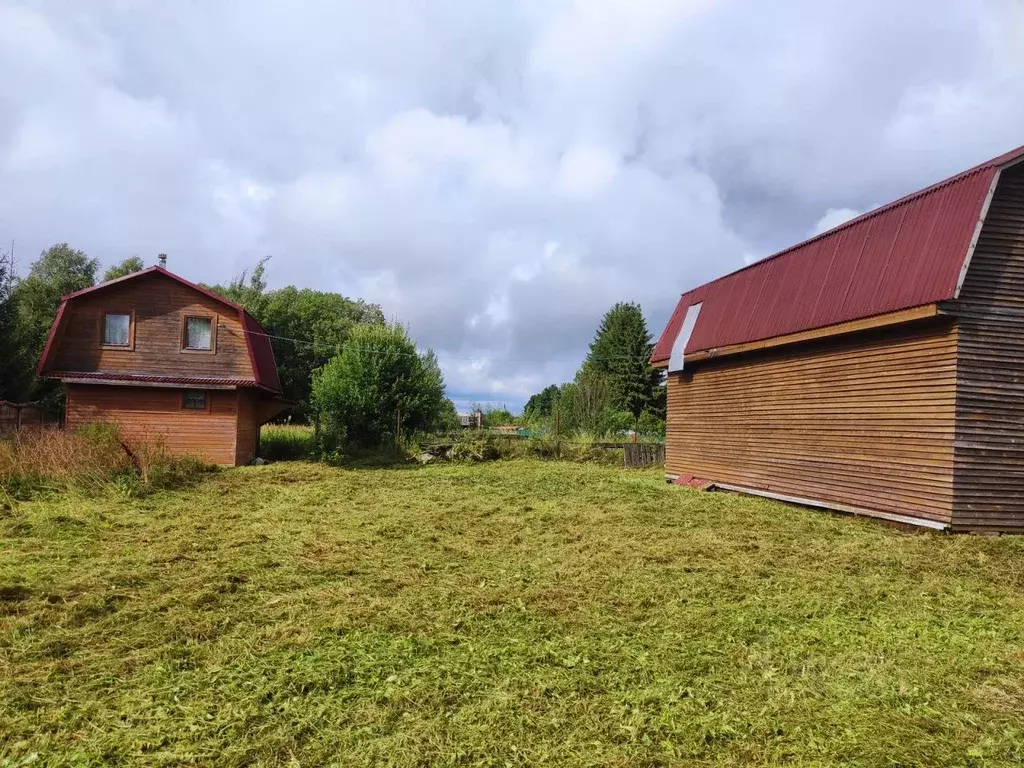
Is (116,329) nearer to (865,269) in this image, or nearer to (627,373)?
(865,269)

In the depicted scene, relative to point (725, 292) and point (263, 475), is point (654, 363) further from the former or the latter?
point (263, 475)

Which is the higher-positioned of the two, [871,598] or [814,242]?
[814,242]

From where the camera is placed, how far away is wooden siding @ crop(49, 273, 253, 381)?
1631 cm

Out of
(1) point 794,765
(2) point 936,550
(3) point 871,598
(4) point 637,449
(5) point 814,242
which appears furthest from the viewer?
(4) point 637,449

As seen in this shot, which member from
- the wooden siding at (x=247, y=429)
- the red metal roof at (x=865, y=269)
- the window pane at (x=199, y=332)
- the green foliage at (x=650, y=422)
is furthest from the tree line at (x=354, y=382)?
the green foliage at (x=650, y=422)

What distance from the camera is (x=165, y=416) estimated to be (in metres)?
16.5

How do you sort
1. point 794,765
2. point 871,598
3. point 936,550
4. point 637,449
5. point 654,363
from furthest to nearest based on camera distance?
point 637,449 < point 654,363 < point 936,550 < point 871,598 < point 794,765

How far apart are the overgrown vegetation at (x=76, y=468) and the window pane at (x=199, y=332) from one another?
4458 millimetres

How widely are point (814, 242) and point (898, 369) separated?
144 inches

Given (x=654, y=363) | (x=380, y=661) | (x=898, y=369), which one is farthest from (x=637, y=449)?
(x=380, y=661)

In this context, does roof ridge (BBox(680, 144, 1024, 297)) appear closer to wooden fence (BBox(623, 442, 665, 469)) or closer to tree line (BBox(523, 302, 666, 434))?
wooden fence (BBox(623, 442, 665, 469))

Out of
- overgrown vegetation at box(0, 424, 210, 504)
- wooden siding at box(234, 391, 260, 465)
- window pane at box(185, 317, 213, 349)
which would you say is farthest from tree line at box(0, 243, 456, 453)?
overgrown vegetation at box(0, 424, 210, 504)

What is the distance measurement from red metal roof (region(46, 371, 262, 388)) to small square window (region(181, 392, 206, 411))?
1.59 ft

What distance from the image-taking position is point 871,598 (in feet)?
19.0
